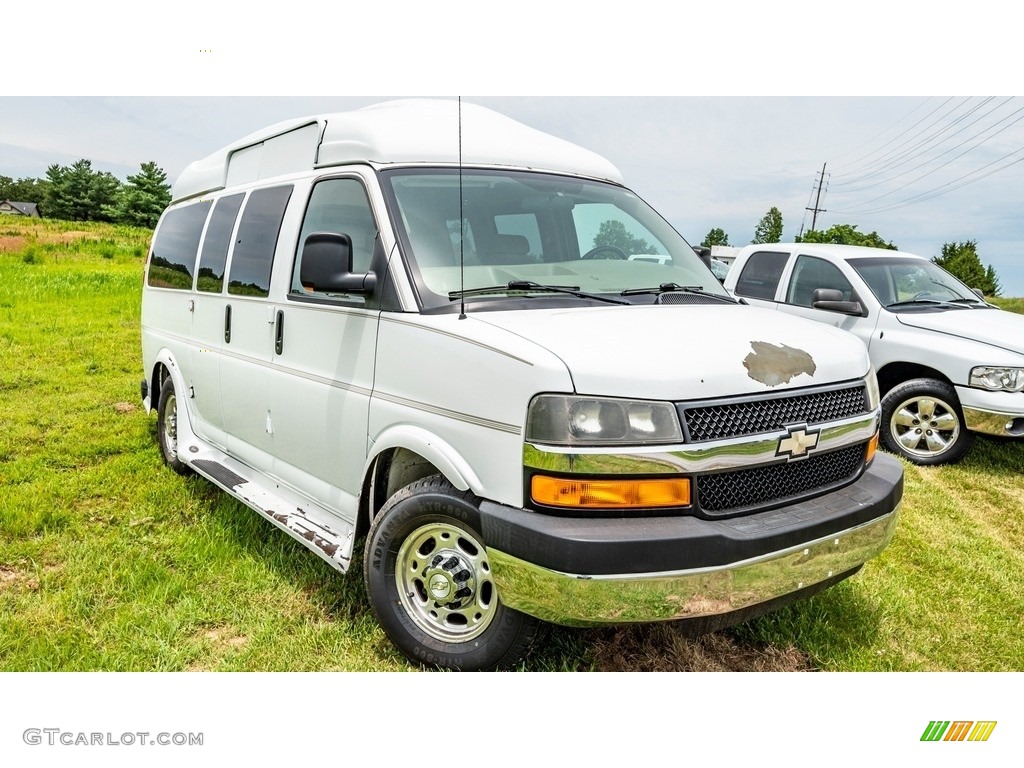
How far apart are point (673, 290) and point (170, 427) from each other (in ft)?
14.4

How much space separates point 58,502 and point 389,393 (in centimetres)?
335

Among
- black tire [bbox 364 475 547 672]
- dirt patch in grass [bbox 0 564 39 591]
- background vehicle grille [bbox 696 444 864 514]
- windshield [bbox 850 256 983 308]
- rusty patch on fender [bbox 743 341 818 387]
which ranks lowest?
dirt patch in grass [bbox 0 564 39 591]

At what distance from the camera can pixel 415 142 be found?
3.53m

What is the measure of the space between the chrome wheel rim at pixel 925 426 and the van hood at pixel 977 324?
0.65 metres

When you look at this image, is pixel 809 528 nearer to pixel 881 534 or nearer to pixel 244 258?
pixel 881 534

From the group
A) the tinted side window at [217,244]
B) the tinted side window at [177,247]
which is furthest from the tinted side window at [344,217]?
the tinted side window at [177,247]

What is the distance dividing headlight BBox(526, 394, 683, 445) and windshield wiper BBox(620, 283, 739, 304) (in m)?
1.03

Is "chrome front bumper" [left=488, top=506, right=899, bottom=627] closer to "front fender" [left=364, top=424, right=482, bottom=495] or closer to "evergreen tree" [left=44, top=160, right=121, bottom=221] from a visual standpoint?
"front fender" [left=364, top=424, right=482, bottom=495]

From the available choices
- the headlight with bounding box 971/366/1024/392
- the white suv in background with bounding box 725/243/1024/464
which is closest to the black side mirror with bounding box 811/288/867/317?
A: the white suv in background with bounding box 725/243/1024/464

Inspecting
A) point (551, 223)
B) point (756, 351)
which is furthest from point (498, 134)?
point (756, 351)

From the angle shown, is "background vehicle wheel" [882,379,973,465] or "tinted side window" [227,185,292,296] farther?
"background vehicle wheel" [882,379,973,465]

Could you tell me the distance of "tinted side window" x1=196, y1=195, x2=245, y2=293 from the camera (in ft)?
15.5

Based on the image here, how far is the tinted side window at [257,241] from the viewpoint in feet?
13.4

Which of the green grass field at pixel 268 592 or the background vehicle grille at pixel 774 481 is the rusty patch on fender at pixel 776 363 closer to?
the background vehicle grille at pixel 774 481
